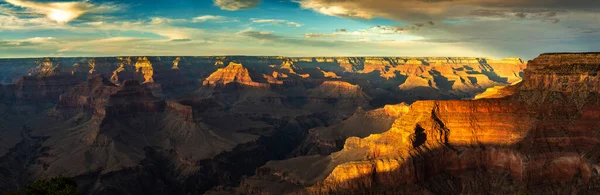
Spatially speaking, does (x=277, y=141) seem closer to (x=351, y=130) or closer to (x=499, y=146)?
(x=351, y=130)

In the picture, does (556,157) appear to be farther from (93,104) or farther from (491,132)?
(93,104)

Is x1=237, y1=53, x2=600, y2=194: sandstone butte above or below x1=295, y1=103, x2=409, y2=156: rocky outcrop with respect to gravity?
above

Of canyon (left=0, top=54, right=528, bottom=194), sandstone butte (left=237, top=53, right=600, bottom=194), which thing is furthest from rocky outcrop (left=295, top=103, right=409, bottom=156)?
sandstone butte (left=237, top=53, right=600, bottom=194)

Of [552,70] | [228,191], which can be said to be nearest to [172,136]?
[228,191]

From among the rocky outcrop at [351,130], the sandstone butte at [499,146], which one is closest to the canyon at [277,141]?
the sandstone butte at [499,146]

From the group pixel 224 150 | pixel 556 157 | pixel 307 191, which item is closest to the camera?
pixel 556 157

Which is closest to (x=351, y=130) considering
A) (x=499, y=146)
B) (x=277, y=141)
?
(x=277, y=141)

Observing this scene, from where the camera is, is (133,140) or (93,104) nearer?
(133,140)

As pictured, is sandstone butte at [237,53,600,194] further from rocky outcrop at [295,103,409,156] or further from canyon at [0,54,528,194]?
rocky outcrop at [295,103,409,156]

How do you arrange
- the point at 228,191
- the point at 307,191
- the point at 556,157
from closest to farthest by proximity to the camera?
1. the point at 556,157
2. the point at 307,191
3. the point at 228,191
